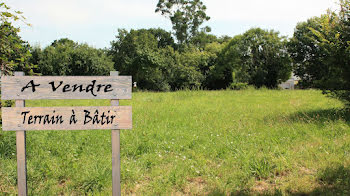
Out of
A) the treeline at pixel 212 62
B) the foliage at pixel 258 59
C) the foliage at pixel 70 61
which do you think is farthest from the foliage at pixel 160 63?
the foliage at pixel 70 61


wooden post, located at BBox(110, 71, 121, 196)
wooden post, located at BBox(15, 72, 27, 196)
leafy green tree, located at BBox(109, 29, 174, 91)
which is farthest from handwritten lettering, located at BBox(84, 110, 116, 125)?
leafy green tree, located at BBox(109, 29, 174, 91)

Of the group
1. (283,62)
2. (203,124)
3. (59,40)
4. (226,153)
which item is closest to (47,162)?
(226,153)

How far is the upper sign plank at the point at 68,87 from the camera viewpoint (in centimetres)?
314

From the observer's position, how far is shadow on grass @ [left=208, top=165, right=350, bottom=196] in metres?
3.49

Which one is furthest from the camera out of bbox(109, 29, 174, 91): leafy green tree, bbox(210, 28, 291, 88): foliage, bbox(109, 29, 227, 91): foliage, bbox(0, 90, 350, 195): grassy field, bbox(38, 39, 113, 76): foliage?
bbox(109, 29, 174, 91): leafy green tree

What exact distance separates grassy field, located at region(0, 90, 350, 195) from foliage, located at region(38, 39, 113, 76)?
22.7 m

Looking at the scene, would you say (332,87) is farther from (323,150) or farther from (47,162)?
(47,162)

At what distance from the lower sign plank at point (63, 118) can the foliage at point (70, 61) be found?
25342mm

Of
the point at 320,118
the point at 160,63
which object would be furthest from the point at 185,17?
the point at 320,118

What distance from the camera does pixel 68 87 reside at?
3164 mm

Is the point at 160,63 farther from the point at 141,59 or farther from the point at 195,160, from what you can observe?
the point at 195,160

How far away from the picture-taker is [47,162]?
444 cm

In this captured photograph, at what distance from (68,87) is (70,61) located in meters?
27.0

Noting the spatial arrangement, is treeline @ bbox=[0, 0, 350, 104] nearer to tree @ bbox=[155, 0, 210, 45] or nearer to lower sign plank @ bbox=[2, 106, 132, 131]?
tree @ bbox=[155, 0, 210, 45]
